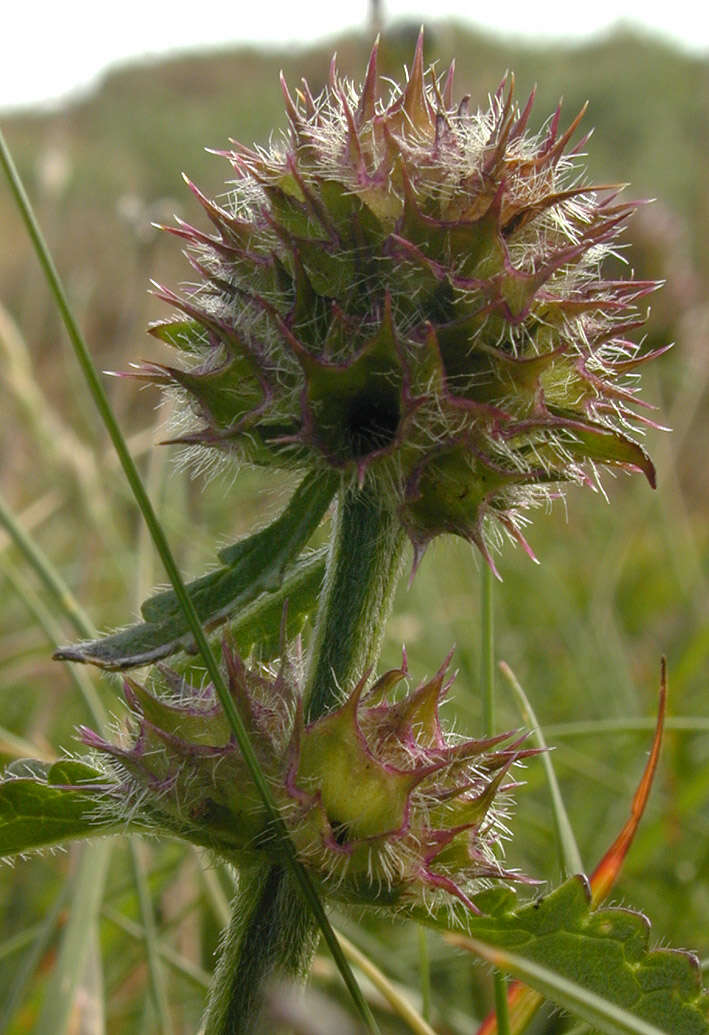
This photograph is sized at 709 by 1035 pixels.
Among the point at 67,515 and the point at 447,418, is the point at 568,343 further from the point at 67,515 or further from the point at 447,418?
the point at 67,515

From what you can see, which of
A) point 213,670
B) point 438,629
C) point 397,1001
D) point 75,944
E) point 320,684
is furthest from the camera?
point 438,629

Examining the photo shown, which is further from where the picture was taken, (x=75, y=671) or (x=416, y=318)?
(x=75, y=671)

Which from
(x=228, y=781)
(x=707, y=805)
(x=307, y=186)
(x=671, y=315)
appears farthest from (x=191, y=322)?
(x=671, y=315)

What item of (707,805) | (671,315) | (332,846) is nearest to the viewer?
(332,846)

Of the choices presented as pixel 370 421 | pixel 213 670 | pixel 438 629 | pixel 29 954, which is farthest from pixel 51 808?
pixel 438 629

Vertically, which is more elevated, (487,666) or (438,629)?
(487,666)

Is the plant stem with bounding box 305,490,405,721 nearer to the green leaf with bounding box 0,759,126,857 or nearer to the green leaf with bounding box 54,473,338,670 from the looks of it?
the green leaf with bounding box 54,473,338,670

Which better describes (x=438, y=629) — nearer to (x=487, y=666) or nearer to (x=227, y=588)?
(x=487, y=666)
